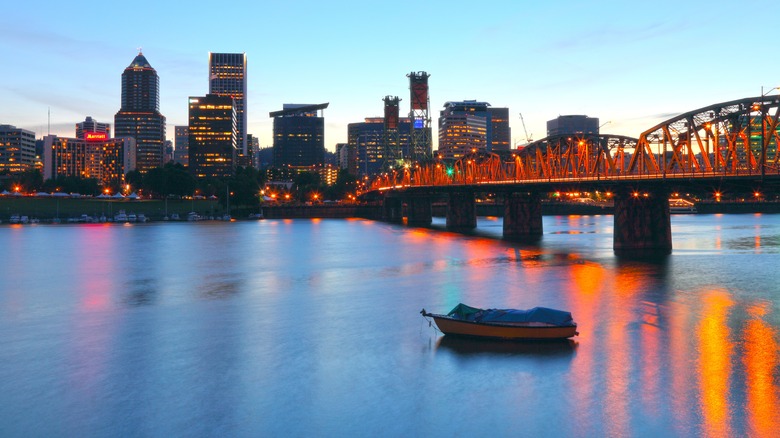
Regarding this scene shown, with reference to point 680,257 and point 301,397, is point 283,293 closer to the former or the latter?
point 301,397

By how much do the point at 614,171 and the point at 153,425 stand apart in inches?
3747

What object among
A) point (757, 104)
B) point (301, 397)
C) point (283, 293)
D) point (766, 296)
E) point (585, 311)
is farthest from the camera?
point (757, 104)

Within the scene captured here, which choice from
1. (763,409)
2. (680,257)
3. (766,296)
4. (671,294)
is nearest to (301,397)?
(763,409)

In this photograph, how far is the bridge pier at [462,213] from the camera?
627 feet

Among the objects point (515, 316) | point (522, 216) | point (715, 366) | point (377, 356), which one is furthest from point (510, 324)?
point (522, 216)

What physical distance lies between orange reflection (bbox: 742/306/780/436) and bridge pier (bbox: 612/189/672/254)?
172ft

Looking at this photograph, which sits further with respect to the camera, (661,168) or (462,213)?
(462,213)

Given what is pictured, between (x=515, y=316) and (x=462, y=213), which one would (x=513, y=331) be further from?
(x=462, y=213)

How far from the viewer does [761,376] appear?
33.8m

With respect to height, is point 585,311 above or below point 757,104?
below

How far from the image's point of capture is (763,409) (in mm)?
28844

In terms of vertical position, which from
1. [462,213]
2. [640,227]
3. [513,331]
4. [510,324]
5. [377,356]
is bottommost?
[377,356]

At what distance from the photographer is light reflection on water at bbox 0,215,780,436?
28.7 meters

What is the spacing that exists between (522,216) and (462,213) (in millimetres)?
38619
